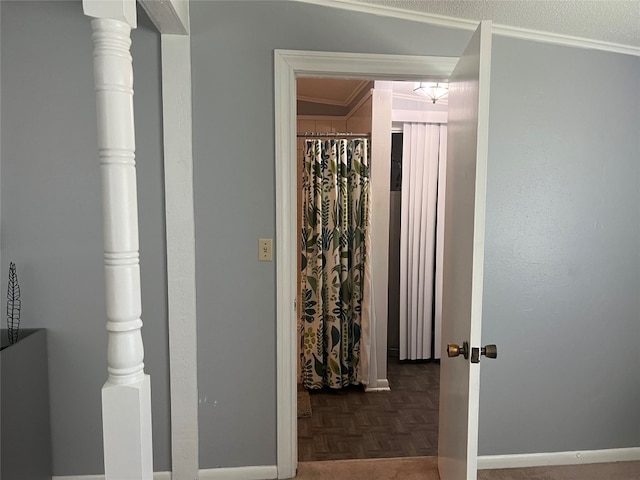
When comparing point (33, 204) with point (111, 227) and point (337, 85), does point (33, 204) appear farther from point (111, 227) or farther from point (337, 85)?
point (337, 85)

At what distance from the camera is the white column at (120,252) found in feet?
4.14

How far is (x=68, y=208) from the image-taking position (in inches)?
81.8

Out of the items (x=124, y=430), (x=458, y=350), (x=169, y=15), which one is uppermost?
(x=169, y=15)


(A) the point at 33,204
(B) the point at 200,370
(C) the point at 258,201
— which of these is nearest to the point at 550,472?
(B) the point at 200,370

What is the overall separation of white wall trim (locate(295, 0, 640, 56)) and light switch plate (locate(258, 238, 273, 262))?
1.09 metres

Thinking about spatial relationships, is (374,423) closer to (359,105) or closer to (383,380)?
(383,380)

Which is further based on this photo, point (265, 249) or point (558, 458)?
point (558, 458)

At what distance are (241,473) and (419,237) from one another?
235cm

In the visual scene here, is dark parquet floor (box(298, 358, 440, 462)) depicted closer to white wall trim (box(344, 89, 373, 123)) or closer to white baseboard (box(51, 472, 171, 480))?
white baseboard (box(51, 472, 171, 480))

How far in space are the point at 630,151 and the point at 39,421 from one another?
3094 millimetres

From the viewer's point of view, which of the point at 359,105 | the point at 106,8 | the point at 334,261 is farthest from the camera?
the point at 359,105

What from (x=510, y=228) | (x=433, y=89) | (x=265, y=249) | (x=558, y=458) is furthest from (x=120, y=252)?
(x=433, y=89)

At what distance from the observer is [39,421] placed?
6.67ft

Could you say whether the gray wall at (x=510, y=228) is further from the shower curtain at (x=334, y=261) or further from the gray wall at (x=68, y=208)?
the shower curtain at (x=334, y=261)
